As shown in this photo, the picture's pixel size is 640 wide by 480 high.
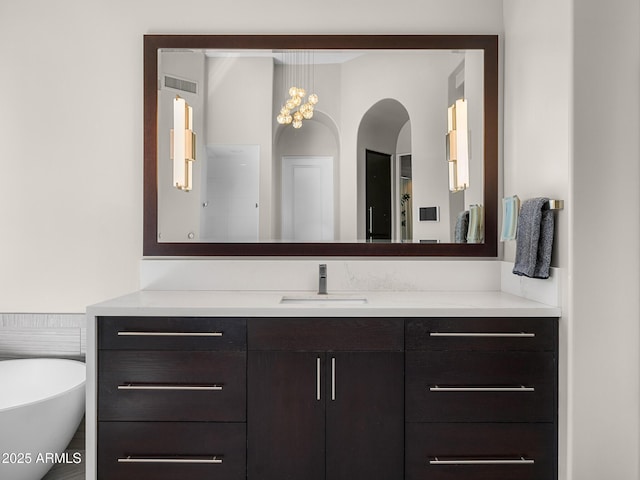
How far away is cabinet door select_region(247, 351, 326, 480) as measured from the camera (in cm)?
178

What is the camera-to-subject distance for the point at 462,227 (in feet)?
7.79

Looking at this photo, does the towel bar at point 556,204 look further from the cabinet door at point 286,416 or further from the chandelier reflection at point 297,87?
the chandelier reflection at point 297,87

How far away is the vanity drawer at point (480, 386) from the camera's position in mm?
1786

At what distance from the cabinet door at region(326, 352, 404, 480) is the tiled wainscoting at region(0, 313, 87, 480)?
1.43 metres

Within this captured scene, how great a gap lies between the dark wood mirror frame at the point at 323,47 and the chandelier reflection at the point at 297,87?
6 cm

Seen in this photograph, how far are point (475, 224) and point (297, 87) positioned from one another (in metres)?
1.14

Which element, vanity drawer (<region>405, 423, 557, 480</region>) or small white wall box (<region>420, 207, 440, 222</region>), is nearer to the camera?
vanity drawer (<region>405, 423, 557, 480</region>)

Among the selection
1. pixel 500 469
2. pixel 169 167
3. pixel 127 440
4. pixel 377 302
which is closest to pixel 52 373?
pixel 127 440

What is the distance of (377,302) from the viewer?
196 cm

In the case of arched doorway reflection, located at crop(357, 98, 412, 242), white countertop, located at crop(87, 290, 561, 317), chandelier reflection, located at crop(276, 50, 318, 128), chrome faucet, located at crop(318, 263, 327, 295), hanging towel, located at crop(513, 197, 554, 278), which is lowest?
white countertop, located at crop(87, 290, 561, 317)

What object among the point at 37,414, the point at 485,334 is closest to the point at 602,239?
the point at 485,334

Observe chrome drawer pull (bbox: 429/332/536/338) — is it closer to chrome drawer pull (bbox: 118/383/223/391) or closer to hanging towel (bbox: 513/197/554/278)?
hanging towel (bbox: 513/197/554/278)

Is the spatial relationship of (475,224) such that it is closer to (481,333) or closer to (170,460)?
(481,333)

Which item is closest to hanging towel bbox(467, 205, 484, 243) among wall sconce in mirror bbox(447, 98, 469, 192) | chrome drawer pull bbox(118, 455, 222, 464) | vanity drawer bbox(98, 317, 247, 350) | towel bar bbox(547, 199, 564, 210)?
wall sconce in mirror bbox(447, 98, 469, 192)
